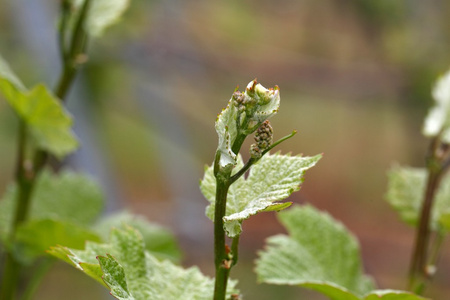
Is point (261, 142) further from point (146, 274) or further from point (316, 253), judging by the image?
point (316, 253)

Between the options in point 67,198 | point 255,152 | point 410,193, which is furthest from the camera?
point 67,198

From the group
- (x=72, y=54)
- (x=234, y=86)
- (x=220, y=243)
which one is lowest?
(x=220, y=243)

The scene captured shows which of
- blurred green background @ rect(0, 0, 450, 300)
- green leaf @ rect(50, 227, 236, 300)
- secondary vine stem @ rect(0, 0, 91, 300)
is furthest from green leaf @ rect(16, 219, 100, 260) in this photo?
blurred green background @ rect(0, 0, 450, 300)

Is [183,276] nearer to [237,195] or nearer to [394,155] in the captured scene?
[237,195]

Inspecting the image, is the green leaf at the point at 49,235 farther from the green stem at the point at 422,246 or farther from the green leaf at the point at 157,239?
the green stem at the point at 422,246

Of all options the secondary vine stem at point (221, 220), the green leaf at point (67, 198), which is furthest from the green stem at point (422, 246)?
the green leaf at point (67, 198)

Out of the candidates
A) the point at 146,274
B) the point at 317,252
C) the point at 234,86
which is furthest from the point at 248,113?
the point at 234,86
